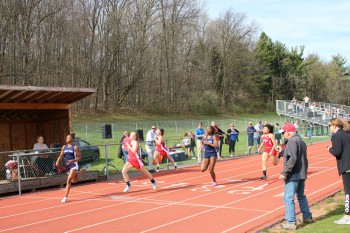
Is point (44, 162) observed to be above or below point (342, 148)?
below

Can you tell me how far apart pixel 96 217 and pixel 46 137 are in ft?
30.0

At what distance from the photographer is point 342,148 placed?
25.3 feet

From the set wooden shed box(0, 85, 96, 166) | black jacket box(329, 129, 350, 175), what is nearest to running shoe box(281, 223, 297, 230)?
black jacket box(329, 129, 350, 175)

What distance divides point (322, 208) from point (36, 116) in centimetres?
1252

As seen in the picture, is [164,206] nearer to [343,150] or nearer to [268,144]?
[343,150]

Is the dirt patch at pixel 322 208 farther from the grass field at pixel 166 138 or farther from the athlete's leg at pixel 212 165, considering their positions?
the athlete's leg at pixel 212 165

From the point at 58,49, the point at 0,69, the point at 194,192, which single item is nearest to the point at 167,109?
the point at 58,49

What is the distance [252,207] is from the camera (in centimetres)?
1008

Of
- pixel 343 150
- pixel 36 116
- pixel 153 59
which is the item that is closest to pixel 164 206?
pixel 343 150

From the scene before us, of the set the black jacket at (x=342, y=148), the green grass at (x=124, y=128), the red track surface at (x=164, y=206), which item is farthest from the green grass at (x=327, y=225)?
the green grass at (x=124, y=128)

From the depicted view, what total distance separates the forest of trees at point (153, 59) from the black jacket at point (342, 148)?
100ft

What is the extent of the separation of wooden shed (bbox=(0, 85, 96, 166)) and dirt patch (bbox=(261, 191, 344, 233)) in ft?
30.8

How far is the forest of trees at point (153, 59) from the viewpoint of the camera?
40.5m

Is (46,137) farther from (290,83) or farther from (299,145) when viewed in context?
(290,83)
